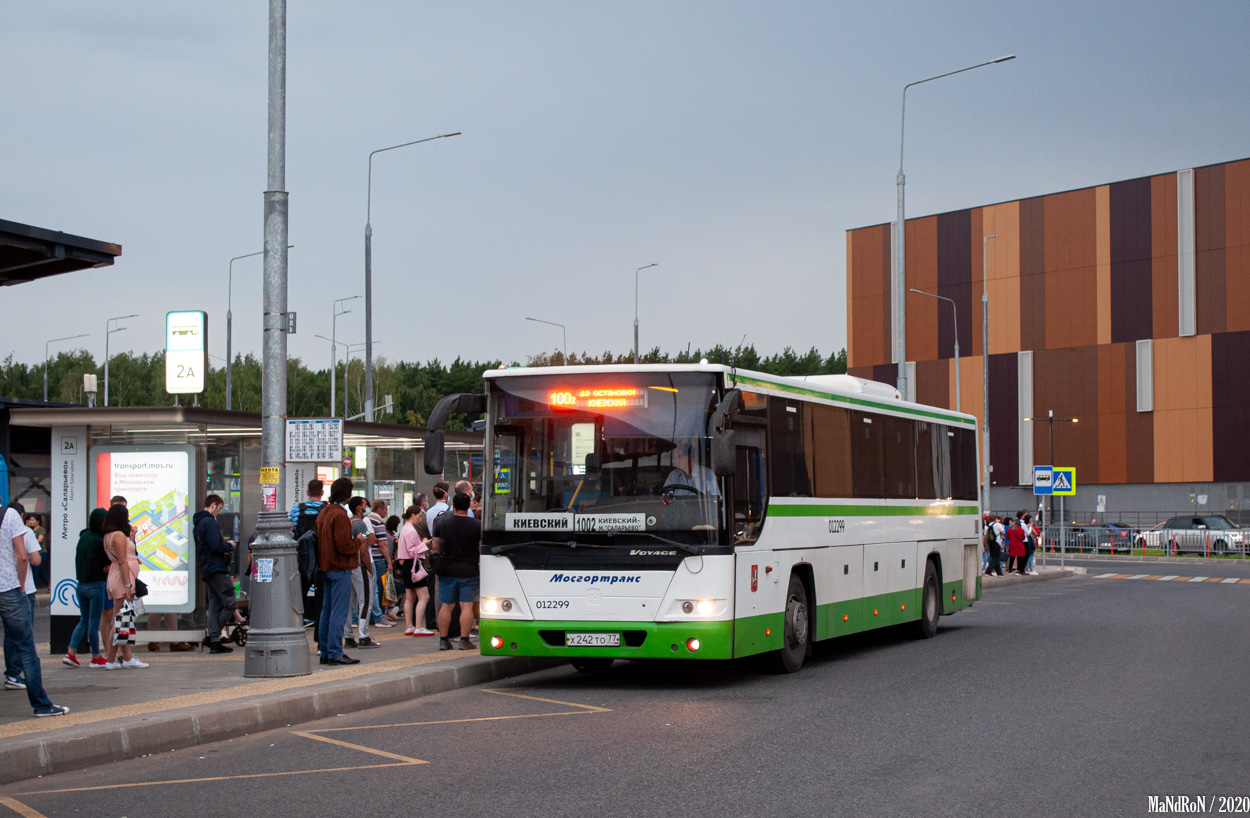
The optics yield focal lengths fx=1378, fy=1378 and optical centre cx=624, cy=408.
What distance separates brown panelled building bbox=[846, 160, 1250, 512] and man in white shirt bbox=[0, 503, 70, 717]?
5755 centimetres

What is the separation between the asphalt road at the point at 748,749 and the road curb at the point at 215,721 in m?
0.18

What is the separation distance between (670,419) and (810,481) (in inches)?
95.4

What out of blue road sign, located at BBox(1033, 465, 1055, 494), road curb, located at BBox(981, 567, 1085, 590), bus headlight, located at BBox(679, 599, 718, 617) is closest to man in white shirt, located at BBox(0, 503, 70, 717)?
bus headlight, located at BBox(679, 599, 718, 617)

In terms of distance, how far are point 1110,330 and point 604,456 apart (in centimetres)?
5883

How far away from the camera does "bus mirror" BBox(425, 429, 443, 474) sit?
12.4 meters

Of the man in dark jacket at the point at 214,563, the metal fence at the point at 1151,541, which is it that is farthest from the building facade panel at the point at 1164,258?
the man in dark jacket at the point at 214,563

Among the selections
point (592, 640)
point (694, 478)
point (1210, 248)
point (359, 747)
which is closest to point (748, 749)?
point (359, 747)

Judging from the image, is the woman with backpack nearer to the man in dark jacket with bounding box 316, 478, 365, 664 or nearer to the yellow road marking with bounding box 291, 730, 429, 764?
the man in dark jacket with bounding box 316, 478, 365, 664

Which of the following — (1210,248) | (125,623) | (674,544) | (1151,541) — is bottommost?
(1151,541)

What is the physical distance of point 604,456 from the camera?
42.0 feet

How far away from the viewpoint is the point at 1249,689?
1234cm

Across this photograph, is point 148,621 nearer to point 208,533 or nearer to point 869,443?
point 208,533

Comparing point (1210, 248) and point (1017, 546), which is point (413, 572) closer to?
point (1017, 546)

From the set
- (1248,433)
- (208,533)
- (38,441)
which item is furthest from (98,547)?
(1248,433)
